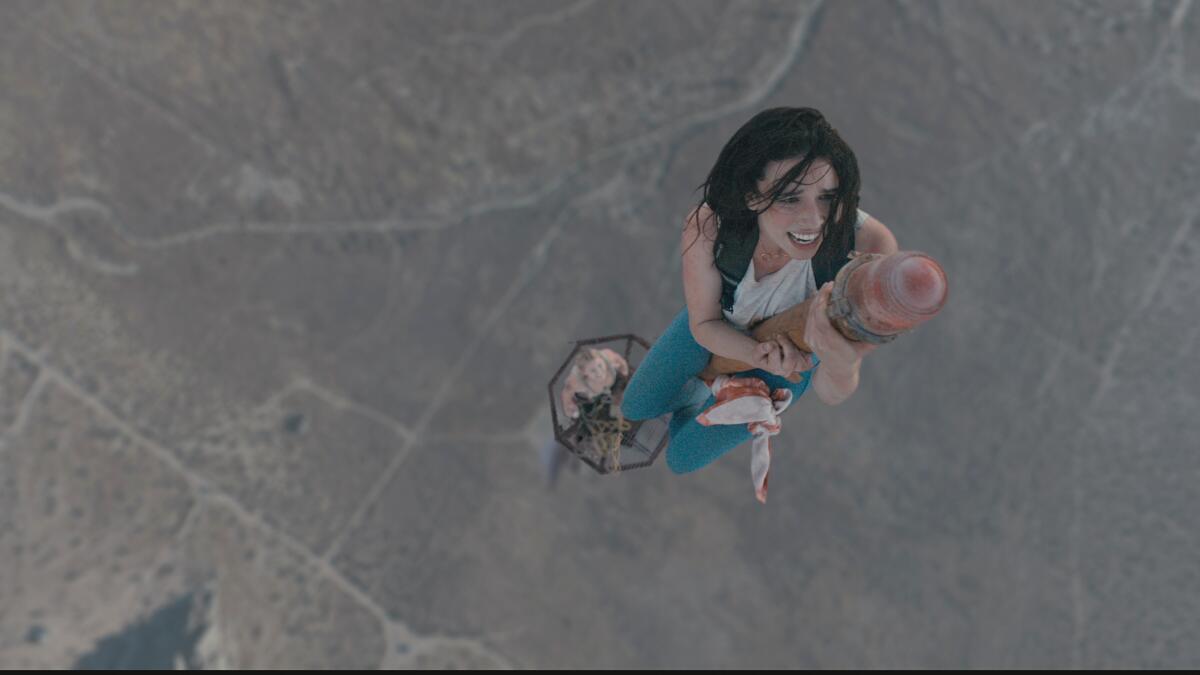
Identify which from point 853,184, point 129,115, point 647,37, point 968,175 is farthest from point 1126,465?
point 129,115

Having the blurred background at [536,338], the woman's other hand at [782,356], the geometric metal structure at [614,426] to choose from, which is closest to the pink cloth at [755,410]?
the woman's other hand at [782,356]

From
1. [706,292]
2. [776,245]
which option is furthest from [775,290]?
[706,292]

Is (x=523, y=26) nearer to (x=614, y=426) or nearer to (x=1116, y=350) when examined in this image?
(x=614, y=426)

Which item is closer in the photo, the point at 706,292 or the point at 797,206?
the point at 797,206

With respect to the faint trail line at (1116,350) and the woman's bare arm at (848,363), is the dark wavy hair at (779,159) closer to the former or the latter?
the woman's bare arm at (848,363)

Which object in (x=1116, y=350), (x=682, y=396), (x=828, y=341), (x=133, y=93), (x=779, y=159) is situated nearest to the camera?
(x=828, y=341)

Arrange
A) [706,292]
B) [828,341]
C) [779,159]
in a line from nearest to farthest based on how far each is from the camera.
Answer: [828,341] < [779,159] < [706,292]
